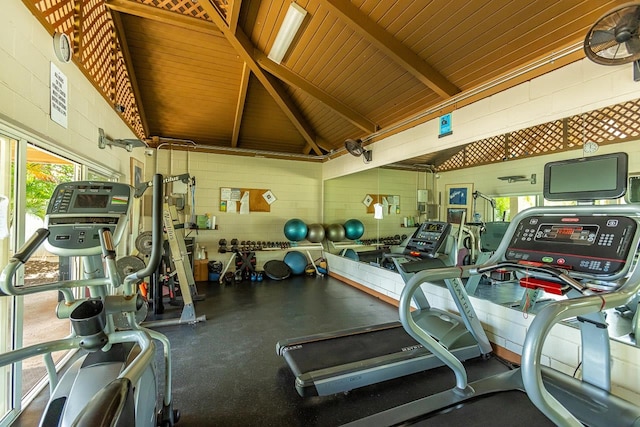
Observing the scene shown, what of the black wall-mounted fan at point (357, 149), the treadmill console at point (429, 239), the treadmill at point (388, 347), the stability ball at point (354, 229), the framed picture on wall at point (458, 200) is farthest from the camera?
the stability ball at point (354, 229)

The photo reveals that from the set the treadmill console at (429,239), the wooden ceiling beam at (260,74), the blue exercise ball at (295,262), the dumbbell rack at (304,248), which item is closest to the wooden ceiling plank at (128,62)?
the wooden ceiling beam at (260,74)

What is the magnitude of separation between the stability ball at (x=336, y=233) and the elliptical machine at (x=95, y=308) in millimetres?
4947

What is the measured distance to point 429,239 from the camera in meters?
3.21

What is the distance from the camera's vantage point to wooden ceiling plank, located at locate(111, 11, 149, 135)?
148 inches

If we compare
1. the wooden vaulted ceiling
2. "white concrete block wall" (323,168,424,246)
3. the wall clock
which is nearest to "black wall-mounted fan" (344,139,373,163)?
the wooden vaulted ceiling

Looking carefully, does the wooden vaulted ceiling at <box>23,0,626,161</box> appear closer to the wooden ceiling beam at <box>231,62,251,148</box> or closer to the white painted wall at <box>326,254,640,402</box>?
the wooden ceiling beam at <box>231,62,251,148</box>

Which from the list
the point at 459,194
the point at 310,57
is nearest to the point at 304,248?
the point at 459,194

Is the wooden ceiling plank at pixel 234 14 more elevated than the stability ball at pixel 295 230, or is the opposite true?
the wooden ceiling plank at pixel 234 14

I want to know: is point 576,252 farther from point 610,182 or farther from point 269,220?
point 269,220

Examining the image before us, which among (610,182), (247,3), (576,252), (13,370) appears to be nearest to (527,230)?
(576,252)

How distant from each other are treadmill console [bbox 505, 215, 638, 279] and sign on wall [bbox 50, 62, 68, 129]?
140 inches

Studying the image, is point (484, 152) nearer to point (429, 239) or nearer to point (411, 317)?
point (429, 239)

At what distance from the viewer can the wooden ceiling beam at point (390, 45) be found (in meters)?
2.94

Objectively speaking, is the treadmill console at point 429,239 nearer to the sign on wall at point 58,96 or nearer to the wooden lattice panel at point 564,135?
the wooden lattice panel at point 564,135
